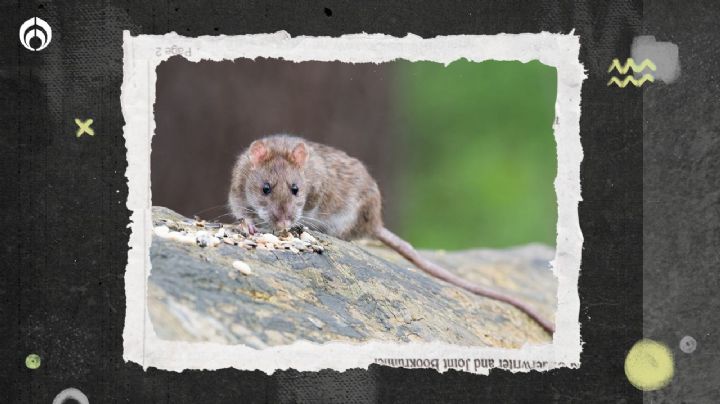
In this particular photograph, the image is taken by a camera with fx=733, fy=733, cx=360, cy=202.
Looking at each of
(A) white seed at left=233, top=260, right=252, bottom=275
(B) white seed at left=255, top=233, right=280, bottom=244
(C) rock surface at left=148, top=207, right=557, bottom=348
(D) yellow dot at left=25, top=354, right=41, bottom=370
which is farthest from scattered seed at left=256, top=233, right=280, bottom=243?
(D) yellow dot at left=25, top=354, right=41, bottom=370

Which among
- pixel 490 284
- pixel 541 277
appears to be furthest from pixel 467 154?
pixel 490 284

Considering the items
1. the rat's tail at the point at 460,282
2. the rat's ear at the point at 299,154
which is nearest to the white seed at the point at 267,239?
the rat's ear at the point at 299,154

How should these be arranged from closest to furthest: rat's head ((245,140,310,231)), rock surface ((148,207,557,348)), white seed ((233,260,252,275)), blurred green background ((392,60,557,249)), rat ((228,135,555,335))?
1. rock surface ((148,207,557,348))
2. white seed ((233,260,252,275))
3. rat's head ((245,140,310,231))
4. rat ((228,135,555,335))
5. blurred green background ((392,60,557,249))

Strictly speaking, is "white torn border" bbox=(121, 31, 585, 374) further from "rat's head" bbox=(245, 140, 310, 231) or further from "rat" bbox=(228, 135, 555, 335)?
"rat's head" bbox=(245, 140, 310, 231)

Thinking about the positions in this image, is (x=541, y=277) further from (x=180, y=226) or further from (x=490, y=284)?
(x=180, y=226)

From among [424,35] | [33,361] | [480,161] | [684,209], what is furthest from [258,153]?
[480,161]

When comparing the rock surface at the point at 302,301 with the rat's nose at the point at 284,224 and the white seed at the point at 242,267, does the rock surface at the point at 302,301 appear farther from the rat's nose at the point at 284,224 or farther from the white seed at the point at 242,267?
the rat's nose at the point at 284,224

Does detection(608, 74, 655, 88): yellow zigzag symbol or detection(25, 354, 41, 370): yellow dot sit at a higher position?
detection(608, 74, 655, 88): yellow zigzag symbol
